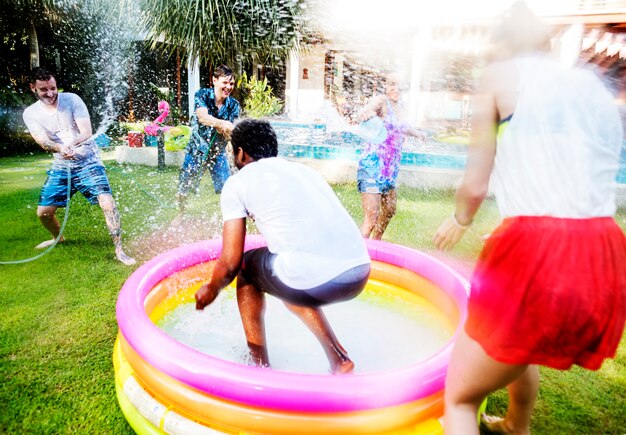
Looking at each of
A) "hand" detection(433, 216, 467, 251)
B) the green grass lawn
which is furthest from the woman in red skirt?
the green grass lawn

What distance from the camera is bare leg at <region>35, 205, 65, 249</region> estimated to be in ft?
14.8

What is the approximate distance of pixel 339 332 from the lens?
10.5 feet

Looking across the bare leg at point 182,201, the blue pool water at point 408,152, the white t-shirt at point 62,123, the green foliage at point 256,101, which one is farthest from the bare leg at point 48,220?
the green foliage at point 256,101

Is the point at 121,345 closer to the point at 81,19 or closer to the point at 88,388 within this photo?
the point at 88,388

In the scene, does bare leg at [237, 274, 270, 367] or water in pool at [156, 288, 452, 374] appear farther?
water in pool at [156, 288, 452, 374]

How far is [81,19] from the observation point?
13766 mm

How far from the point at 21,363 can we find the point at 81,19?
13.7 metres

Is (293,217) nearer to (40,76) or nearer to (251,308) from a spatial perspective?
(251,308)

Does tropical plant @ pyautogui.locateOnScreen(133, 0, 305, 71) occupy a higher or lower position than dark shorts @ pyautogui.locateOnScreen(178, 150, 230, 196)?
higher

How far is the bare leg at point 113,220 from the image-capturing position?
14.3 ft

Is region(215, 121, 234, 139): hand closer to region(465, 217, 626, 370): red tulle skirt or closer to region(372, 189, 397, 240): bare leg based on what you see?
region(372, 189, 397, 240): bare leg

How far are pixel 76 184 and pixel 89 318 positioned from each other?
156 cm

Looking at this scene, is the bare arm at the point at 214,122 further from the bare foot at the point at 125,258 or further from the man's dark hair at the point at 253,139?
the man's dark hair at the point at 253,139

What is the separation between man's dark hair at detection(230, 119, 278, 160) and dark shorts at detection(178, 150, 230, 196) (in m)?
3.08
